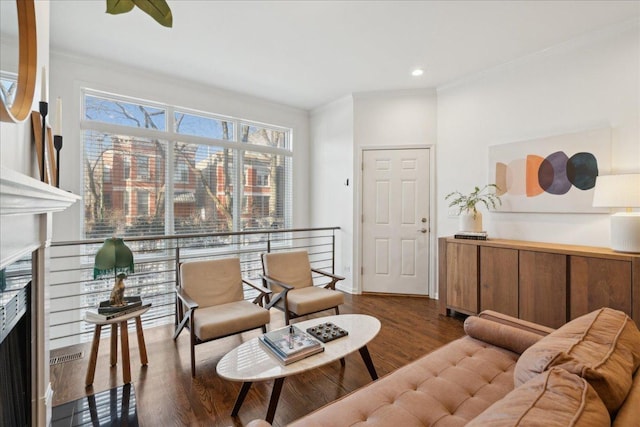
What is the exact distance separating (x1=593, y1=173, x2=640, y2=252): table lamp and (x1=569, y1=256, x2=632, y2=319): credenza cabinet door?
0.53ft

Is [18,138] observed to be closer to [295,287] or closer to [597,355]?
[597,355]

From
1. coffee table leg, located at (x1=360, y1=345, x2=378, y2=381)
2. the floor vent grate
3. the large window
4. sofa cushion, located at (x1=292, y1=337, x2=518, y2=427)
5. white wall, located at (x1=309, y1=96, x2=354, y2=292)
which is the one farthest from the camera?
white wall, located at (x1=309, y1=96, x2=354, y2=292)

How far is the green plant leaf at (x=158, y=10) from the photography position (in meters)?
0.51

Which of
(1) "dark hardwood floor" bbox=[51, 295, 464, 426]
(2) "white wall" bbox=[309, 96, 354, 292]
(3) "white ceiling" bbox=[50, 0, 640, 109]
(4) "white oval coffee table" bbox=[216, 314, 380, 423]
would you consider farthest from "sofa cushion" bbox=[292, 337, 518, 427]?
Result: (2) "white wall" bbox=[309, 96, 354, 292]

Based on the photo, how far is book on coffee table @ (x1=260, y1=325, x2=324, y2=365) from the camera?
164cm

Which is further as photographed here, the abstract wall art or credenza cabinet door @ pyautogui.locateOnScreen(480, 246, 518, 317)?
credenza cabinet door @ pyautogui.locateOnScreen(480, 246, 518, 317)

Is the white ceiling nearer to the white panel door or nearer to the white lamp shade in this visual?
the white panel door

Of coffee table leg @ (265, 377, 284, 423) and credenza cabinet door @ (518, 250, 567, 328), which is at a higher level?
credenza cabinet door @ (518, 250, 567, 328)

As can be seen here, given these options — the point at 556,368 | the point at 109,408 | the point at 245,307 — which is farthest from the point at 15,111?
the point at 245,307

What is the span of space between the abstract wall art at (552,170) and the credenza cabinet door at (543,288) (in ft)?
2.08

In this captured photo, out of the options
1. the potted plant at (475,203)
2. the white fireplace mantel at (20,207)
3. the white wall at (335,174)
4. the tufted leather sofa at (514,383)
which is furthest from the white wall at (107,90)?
the tufted leather sofa at (514,383)

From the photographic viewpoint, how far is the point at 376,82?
392 cm

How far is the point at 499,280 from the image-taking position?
9.77 feet

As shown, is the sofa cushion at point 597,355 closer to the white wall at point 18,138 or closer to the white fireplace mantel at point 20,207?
the white fireplace mantel at point 20,207
